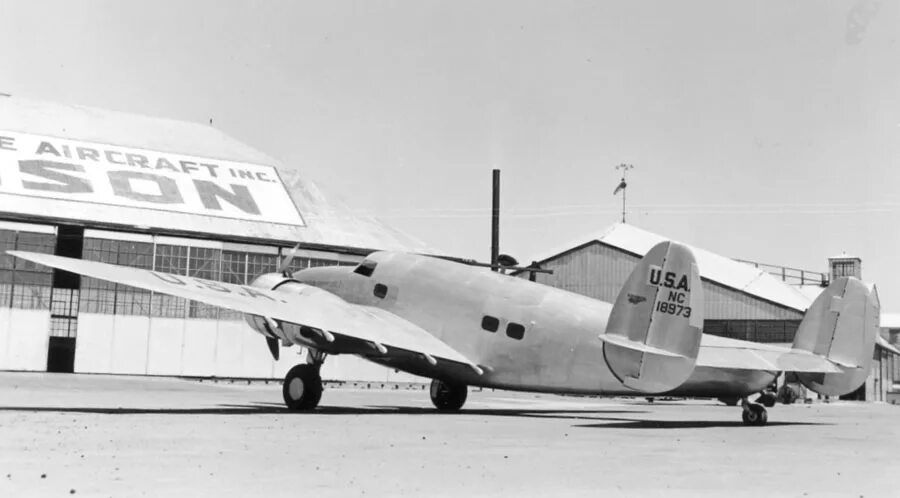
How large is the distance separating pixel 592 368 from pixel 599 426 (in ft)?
4.19

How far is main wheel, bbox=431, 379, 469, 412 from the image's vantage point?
22.9 meters

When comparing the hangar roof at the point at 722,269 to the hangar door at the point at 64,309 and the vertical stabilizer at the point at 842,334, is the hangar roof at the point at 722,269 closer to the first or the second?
the hangar door at the point at 64,309

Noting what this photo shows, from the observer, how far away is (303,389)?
66.5ft

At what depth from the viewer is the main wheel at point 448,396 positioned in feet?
75.2

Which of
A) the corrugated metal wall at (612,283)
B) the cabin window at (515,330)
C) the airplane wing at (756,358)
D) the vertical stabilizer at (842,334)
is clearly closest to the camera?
the airplane wing at (756,358)

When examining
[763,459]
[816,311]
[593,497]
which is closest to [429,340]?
[816,311]

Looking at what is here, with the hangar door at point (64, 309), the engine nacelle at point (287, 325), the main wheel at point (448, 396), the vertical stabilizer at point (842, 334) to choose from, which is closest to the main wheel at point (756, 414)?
the vertical stabilizer at point (842, 334)

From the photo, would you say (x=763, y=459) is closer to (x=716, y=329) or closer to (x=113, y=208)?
(x=113, y=208)

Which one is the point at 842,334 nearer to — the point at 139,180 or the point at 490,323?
the point at 490,323

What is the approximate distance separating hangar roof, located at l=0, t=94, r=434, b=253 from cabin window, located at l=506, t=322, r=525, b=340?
82.8 feet

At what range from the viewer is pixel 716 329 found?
2114 inches

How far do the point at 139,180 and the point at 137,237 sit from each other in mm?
3748

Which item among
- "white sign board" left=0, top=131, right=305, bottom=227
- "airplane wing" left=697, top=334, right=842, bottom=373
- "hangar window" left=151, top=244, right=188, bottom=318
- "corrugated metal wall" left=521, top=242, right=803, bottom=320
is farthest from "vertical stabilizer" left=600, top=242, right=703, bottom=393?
"corrugated metal wall" left=521, top=242, right=803, bottom=320

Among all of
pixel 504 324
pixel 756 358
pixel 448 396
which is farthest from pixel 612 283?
pixel 756 358
